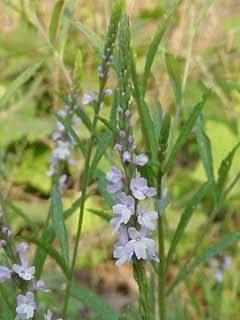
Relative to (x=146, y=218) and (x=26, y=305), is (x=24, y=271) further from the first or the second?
(x=146, y=218)

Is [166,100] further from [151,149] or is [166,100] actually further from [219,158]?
[151,149]

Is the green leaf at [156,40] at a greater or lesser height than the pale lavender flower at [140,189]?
greater

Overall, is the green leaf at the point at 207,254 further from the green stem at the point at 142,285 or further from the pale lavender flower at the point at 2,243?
the pale lavender flower at the point at 2,243

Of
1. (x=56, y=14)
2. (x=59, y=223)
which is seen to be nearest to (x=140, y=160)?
(x=59, y=223)

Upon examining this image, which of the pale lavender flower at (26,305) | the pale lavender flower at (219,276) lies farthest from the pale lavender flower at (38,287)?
the pale lavender flower at (219,276)

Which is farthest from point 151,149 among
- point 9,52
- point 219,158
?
point 9,52

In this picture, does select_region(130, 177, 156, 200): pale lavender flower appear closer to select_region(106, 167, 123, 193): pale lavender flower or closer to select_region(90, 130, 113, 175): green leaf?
select_region(106, 167, 123, 193): pale lavender flower
